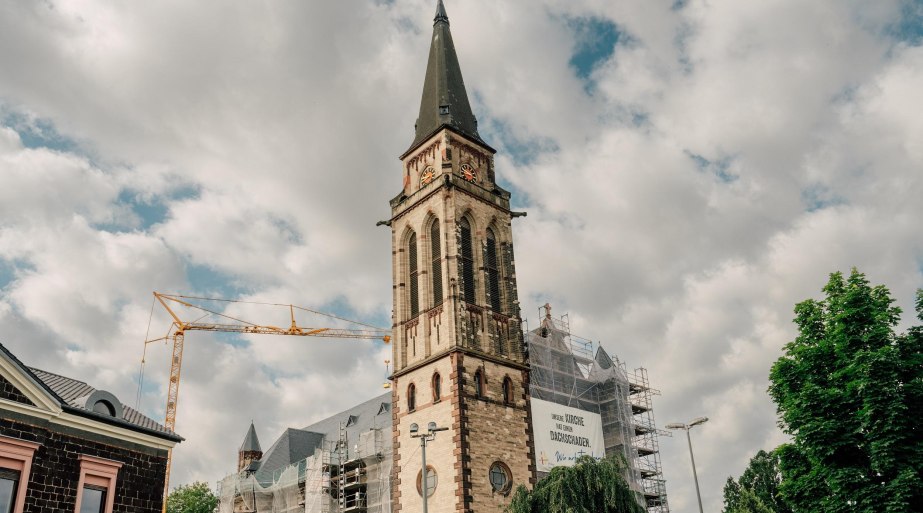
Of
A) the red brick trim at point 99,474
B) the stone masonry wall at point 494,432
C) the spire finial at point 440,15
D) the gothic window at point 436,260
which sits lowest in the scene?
the red brick trim at point 99,474

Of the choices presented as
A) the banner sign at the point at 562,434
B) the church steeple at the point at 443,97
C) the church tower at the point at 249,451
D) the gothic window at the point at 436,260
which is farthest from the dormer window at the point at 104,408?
the church tower at the point at 249,451

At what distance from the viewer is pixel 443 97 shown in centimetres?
4681

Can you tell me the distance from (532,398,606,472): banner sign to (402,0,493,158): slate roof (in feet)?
52.3

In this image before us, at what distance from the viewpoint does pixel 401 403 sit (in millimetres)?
40000

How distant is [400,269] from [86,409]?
78.8ft

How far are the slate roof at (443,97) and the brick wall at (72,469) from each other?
27.6 meters

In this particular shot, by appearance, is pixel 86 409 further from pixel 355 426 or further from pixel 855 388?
pixel 355 426

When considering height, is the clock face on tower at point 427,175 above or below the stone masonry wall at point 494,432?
above

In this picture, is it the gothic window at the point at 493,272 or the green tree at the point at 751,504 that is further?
the green tree at the point at 751,504

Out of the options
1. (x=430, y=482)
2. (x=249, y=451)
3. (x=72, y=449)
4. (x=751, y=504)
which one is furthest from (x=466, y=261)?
(x=249, y=451)

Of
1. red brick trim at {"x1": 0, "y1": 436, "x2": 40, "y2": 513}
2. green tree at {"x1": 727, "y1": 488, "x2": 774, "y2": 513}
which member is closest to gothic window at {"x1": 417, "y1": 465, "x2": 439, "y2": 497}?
green tree at {"x1": 727, "y1": 488, "x2": 774, "y2": 513}

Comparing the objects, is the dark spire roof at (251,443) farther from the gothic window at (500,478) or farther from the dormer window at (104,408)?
the dormer window at (104,408)

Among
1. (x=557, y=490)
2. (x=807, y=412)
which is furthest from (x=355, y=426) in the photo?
(x=807, y=412)

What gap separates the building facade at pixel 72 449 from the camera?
18.5m
